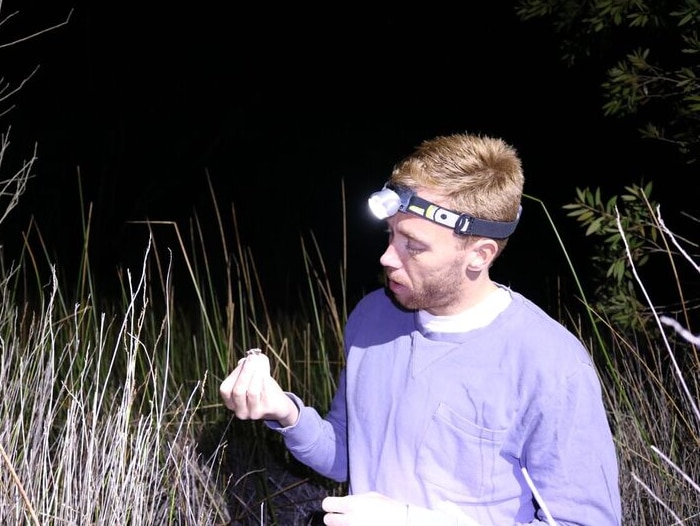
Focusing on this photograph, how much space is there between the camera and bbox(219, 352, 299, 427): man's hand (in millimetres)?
1784

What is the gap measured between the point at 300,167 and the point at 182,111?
1092 millimetres

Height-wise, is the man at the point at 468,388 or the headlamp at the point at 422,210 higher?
the headlamp at the point at 422,210

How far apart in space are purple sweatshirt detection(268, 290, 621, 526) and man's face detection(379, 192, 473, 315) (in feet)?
0.30

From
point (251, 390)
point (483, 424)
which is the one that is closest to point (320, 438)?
point (251, 390)

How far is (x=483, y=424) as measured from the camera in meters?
1.76

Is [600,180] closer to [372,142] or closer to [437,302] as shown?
[372,142]

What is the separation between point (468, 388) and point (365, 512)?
27cm

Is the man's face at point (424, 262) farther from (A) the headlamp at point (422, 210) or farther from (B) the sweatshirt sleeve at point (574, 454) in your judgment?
(B) the sweatshirt sleeve at point (574, 454)

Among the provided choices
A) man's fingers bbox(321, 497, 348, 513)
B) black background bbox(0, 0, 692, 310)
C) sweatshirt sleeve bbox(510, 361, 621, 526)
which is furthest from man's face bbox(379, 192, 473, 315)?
black background bbox(0, 0, 692, 310)

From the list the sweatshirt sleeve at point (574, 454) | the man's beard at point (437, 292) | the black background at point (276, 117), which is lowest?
the sweatshirt sleeve at point (574, 454)

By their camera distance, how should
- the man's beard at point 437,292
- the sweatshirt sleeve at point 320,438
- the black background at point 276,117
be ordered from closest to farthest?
the man's beard at point 437,292 < the sweatshirt sleeve at point 320,438 < the black background at point 276,117

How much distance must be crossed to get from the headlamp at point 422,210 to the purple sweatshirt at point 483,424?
151 millimetres

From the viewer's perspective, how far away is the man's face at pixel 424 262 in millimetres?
1776

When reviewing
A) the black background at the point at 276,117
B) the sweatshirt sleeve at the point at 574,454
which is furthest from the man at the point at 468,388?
the black background at the point at 276,117
